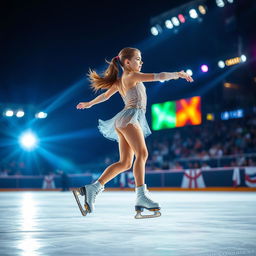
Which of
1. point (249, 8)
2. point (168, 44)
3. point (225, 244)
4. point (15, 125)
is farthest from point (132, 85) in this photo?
point (15, 125)

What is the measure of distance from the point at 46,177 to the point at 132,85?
21.1m

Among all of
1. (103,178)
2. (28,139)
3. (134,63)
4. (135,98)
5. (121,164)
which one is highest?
(28,139)

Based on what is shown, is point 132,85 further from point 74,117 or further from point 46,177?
point 74,117

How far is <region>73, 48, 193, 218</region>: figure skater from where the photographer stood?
523 centimetres

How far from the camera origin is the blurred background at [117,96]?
67.4 feet

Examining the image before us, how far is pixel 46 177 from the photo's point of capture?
85.0 feet

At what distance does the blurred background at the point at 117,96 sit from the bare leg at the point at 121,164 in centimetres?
1304

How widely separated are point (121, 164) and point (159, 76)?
1.05 m

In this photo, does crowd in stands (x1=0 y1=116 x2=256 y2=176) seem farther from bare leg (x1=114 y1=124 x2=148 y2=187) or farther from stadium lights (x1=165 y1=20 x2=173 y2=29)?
bare leg (x1=114 y1=124 x2=148 y2=187)

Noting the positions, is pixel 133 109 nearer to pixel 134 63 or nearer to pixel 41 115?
pixel 134 63

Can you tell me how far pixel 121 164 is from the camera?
5488mm

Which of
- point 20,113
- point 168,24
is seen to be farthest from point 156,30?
point 20,113

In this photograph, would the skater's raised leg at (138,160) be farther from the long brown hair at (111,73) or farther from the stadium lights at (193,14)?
the stadium lights at (193,14)

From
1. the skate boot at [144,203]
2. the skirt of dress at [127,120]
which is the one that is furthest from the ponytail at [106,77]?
the skate boot at [144,203]
